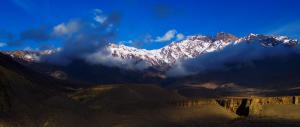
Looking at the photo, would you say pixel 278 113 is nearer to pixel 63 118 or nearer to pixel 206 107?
pixel 206 107

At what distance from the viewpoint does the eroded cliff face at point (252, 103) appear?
172 metres

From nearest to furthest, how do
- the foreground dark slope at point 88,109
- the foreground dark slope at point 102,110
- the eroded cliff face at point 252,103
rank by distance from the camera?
1. the foreground dark slope at point 88,109
2. the foreground dark slope at point 102,110
3. the eroded cliff face at point 252,103

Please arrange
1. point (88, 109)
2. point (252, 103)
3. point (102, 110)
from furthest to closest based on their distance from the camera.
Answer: point (252, 103) → point (102, 110) → point (88, 109)

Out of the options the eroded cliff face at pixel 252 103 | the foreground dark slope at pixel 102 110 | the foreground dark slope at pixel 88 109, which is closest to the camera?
the foreground dark slope at pixel 88 109

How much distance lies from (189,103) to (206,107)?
544cm

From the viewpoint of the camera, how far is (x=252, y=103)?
17650cm

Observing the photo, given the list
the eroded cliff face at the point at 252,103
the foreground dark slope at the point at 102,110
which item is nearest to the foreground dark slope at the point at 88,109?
the foreground dark slope at the point at 102,110

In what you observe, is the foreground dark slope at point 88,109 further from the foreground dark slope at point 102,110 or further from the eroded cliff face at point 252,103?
the eroded cliff face at point 252,103

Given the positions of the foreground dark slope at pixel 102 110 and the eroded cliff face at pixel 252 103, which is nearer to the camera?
the foreground dark slope at pixel 102 110

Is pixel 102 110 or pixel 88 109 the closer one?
pixel 88 109

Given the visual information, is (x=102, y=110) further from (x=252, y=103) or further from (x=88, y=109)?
(x=252, y=103)

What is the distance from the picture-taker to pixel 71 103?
14638 centimetres

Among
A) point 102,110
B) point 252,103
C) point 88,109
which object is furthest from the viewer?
point 252,103

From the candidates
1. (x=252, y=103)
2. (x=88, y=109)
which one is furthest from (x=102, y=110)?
(x=252, y=103)
